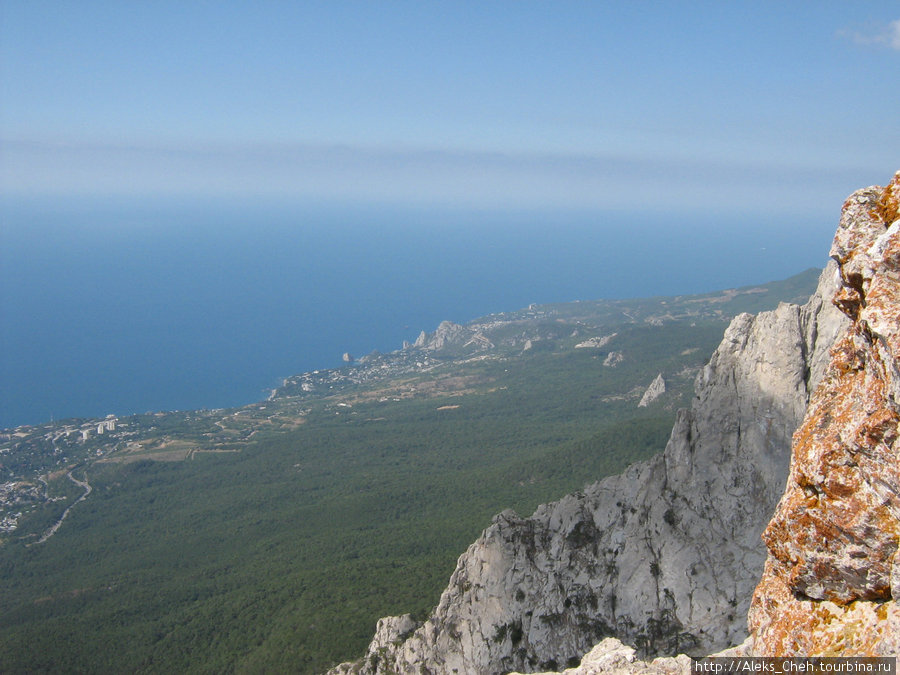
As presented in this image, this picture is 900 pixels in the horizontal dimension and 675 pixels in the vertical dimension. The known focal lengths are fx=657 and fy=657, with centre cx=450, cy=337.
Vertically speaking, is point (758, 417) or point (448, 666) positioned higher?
point (758, 417)

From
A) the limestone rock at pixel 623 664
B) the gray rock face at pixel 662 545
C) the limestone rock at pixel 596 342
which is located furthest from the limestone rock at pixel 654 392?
the limestone rock at pixel 623 664

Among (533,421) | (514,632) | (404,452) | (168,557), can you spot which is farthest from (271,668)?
(533,421)

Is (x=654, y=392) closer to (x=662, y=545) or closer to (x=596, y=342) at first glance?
(x=596, y=342)

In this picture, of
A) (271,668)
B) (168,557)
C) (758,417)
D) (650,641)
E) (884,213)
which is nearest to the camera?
(884,213)

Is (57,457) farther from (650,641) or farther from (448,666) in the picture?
(650,641)

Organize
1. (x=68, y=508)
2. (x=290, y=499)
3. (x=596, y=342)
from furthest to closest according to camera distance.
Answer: (x=596, y=342)
(x=68, y=508)
(x=290, y=499)

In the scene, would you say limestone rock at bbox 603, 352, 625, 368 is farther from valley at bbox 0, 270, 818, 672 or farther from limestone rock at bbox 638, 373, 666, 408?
limestone rock at bbox 638, 373, 666, 408

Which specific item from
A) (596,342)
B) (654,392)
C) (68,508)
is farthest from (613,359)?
(68,508)

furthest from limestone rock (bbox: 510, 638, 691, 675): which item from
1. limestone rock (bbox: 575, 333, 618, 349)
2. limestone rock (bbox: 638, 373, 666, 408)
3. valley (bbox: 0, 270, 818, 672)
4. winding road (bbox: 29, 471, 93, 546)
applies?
limestone rock (bbox: 575, 333, 618, 349)
